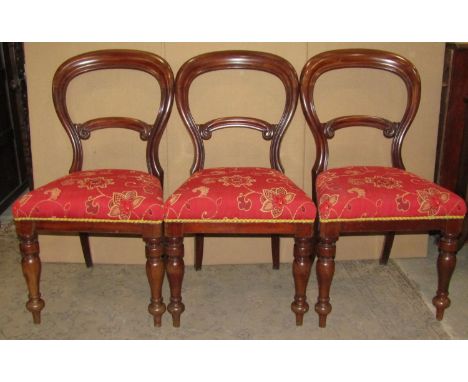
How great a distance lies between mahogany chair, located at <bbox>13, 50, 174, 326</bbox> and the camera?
5.90 ft

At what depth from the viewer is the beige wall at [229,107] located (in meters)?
2.25

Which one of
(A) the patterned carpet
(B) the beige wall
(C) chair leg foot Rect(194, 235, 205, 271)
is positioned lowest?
(A) the patterned carpet

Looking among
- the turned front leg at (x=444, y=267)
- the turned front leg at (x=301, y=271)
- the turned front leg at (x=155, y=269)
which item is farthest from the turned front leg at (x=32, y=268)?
the turned front leg at (x=444, y=267)

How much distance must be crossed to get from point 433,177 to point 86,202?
1704 mm

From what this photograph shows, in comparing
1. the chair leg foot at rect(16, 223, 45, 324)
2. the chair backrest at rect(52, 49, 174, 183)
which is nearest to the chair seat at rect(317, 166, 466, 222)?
the chair backrest at rect(52, 49, 174, 183)

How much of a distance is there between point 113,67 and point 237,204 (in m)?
0.88

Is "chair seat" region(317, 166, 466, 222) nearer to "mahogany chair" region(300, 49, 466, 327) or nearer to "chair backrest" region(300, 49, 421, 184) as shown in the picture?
"mahogany chair" region(300, 49, 466, 327)

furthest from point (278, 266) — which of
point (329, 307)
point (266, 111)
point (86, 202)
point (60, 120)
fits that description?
point (60, 120)

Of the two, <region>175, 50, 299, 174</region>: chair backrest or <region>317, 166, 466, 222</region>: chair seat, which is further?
<region>175, 50, 299, 174</region>: chair backrest

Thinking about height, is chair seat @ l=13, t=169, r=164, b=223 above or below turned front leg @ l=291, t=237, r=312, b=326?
above

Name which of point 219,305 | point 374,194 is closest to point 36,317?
point 219,305

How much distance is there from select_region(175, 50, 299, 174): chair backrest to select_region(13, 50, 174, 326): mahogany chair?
0.07 metres

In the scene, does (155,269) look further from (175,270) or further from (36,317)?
(36,317)

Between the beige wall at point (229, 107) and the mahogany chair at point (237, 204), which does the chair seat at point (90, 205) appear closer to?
the mahogany chair at point (237, 204)
